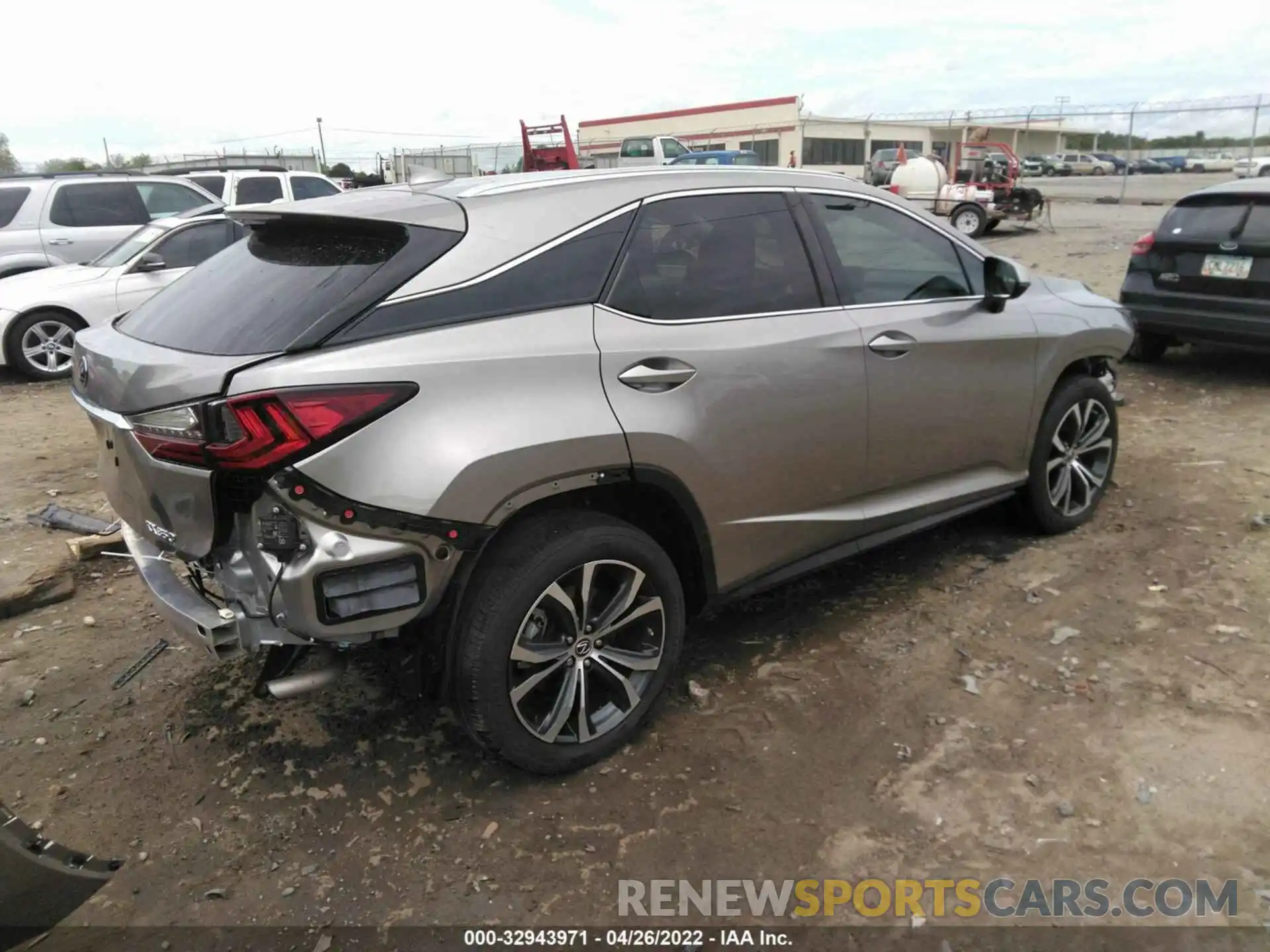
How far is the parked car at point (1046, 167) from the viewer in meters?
48.6

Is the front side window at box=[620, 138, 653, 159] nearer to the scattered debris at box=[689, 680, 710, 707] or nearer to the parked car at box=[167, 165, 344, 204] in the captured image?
the parked car at box=[167, 165, 344, 204]

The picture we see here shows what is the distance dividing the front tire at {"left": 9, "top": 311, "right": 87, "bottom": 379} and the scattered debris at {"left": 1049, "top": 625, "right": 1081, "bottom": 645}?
349 inches

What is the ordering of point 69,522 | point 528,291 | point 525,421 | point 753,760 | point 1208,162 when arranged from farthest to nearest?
point 1208,162, point 69,522, point 753,760, point 528,291, point 525,421

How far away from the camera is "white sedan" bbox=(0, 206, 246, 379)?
884cm

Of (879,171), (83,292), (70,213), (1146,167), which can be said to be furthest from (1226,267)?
(1146,167)

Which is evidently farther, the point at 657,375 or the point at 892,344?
the point at 892,344

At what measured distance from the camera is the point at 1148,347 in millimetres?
8039

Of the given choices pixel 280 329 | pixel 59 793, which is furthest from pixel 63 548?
pixel 280 329

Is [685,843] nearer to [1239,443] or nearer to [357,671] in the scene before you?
[357,671]

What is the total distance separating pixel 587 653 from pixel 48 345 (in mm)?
8330

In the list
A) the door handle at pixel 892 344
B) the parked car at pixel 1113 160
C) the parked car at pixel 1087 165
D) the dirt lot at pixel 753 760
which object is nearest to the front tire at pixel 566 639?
the dirt lot at pixel 753 760

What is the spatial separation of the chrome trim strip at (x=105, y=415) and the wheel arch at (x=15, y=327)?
7.00 meters

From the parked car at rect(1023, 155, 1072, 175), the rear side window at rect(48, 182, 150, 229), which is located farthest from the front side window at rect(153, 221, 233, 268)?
the parked car at rect(1023, 155, 1072, 175)

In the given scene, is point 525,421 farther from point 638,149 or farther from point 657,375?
point 638,149
